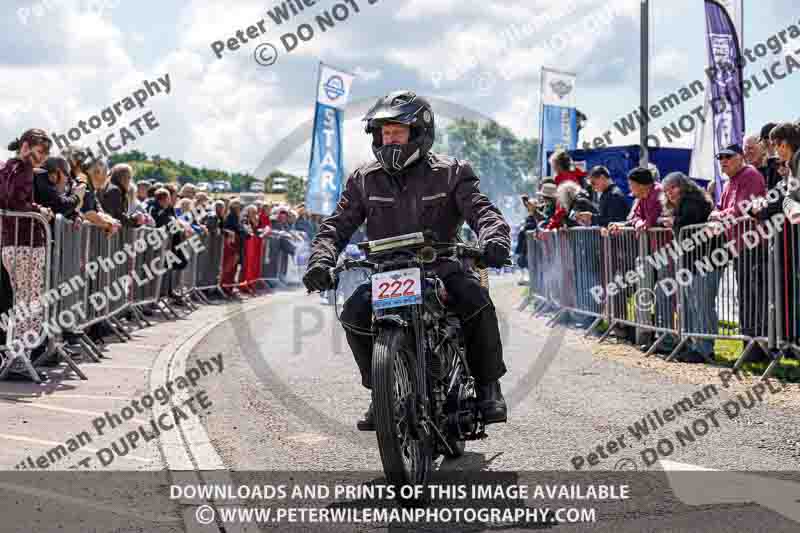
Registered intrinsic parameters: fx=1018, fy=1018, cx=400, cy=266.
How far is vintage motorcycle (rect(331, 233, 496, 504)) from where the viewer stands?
469 cm

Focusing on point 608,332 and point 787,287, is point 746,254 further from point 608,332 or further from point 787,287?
point 608,332

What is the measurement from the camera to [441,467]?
19.4 feet

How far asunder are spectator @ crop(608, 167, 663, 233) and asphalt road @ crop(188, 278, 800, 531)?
1.72 m

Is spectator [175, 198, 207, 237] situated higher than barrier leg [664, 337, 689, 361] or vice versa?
spectator [175, 198, 207, 237]

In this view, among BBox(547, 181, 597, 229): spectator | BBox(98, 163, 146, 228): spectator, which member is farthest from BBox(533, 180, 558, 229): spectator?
BBox(98, 163, 146, 228): spectator

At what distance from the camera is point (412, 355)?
16.5 feet

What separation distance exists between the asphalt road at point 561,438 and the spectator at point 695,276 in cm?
86

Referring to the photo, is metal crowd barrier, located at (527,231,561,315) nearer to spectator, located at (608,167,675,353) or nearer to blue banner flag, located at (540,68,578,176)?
spectator, located at (608,167,675,353)

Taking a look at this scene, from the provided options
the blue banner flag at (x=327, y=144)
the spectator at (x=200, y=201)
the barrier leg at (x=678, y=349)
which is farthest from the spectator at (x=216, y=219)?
the barrier leg at (x=678, y=349)

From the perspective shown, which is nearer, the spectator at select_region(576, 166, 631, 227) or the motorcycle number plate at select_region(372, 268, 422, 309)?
the motorcycle number plate at select_region(372, 268, 422, 309)

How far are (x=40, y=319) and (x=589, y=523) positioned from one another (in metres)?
5.85

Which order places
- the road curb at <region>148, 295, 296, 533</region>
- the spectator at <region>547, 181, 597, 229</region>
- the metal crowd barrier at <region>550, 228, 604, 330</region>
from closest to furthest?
1. the road curb at <region>148, 295, 296, 533</region>
2. the metal crowd barrier at <region>550, 228, 604, 330</region>
3. the spectator at <region>547, 181, 597, 229</region>

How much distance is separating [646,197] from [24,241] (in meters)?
7.03

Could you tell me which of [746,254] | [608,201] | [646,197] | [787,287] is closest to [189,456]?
[787,287]
